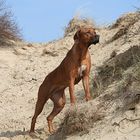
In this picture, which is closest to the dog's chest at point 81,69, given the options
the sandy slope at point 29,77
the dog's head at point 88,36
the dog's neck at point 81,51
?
the dog's neck at point 81,51

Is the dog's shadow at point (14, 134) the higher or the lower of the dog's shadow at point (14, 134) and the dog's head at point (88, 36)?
the lower

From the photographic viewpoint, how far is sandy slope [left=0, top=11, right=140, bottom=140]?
45.1 feet

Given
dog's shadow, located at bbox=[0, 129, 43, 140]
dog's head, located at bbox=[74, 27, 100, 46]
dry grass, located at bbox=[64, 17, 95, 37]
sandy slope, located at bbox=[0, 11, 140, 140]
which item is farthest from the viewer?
dry grass, located at bbox=[64, 17, 95, 37]

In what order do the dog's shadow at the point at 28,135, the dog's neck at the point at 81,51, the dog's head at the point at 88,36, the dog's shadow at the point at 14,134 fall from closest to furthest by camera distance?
the dog's shadow at the point at 28,135, the dog's head at the point at 88,36, the dog's neck at the point at 81,51, the dog's shadow at the point at 14,134

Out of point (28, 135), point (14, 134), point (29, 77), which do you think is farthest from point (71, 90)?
point (29, 77)

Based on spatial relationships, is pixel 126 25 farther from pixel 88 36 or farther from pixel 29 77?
pixel 88 36

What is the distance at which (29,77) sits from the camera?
68.9 feet

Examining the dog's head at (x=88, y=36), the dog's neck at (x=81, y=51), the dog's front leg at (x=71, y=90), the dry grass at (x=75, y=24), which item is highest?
the dry grass at (x=75, y=24)

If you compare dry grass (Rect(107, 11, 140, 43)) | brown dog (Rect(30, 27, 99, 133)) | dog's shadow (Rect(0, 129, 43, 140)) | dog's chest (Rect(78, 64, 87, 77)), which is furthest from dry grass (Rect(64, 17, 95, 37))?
dog's chest (Rect(78, 64, 87, 77))

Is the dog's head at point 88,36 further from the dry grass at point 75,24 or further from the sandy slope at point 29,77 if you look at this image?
the dry grass at point 75,24

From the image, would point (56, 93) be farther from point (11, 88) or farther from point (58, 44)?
point (58, 44)

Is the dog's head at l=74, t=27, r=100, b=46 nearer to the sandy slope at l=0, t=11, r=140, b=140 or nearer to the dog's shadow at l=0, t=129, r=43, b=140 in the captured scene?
the sandy slope at l=0, t=11, r=140, b=140

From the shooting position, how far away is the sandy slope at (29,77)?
541 inches

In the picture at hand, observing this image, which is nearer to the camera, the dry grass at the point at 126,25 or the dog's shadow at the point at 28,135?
the dog's shadow at the point at 28,135
